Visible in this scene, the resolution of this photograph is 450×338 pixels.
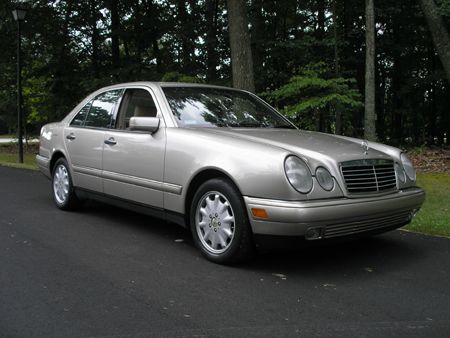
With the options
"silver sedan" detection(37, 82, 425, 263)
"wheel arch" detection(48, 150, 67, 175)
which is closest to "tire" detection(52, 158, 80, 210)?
"wheel arch" detection(48, 150, 67, 175)

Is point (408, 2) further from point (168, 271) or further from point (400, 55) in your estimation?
point (168, 271)

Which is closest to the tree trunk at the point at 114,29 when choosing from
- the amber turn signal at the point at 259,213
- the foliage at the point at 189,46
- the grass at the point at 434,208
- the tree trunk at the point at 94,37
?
the foliage at the point at 189,46

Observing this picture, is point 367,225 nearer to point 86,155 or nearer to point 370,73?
point 86,155

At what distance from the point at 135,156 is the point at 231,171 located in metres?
1.42

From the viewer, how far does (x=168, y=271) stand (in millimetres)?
4262

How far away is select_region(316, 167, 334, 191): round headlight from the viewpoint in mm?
4055

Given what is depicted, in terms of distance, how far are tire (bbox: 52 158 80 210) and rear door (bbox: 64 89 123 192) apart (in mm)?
232

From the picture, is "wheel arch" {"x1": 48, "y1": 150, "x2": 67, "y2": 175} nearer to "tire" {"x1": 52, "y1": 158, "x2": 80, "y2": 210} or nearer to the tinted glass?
"tire" {"x1": 52, "y1": 158, "x2": 80, "y2": 210}

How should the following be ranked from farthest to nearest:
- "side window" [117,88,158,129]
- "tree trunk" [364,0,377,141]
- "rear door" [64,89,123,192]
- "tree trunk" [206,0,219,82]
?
"tree trunk" [206,0,219,82] < "tree trunk" [364,0,377,141] < "rear door" [64,89,123,192] < "side window" [117,88,158,129]

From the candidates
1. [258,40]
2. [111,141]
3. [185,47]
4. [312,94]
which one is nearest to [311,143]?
[111,141]

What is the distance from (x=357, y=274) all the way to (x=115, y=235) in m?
2.62

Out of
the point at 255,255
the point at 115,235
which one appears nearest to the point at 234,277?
the point at 255,255

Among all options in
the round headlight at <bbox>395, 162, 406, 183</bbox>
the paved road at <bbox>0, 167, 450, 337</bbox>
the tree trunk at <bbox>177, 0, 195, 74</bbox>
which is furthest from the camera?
the tree trunk at <bbox>177, 0, 195, 74</bbox>

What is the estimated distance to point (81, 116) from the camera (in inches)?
261
